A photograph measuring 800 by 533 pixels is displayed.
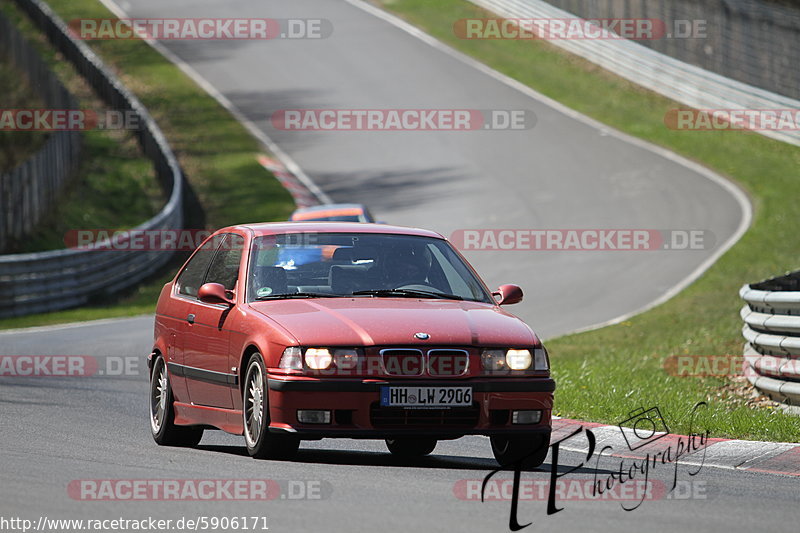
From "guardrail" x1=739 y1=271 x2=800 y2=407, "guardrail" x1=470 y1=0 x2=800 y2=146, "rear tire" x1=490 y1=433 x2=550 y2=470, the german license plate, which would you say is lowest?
"guardrail" x1=470 y1=0 x2=800 y2=146

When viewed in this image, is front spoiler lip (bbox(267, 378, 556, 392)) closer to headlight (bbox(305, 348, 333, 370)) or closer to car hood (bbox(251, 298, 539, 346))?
headlight (bbox(305, 348, 333, 370))

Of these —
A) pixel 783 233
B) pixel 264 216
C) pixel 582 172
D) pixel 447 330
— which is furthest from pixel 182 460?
pixel 582 172

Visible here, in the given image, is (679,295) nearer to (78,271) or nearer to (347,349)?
(78,271)

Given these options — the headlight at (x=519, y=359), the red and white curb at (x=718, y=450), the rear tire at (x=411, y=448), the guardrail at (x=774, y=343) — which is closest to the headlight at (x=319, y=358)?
the headlight at (x=519, y=359)

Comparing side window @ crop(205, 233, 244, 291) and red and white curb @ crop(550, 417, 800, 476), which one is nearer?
red and white curb @ crop(550, 417, 800, 476)

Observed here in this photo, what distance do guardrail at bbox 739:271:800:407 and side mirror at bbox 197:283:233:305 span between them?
4995mm

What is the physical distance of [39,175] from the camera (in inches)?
1132

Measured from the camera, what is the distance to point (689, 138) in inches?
1470

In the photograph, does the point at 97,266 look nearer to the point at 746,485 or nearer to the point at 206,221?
the point at 206,221

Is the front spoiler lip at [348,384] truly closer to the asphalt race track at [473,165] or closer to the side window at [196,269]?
the side window at [196,269]

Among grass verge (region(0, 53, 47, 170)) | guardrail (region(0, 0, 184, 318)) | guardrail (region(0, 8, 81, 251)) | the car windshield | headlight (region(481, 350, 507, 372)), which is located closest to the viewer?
headlight (region(481, 350, 507, 372))

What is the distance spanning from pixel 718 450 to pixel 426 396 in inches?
103

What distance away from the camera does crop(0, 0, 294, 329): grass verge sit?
84.4 ft

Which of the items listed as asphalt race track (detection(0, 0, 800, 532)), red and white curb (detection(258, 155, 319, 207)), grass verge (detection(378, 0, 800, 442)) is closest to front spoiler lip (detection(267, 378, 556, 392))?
asphalt race track (detection(0, 0, 800, 532))
